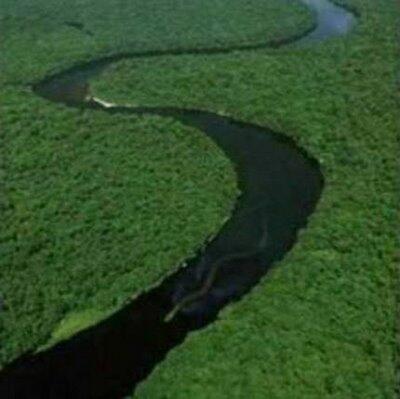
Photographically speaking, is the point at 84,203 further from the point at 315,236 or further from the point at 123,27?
the point at 123,27

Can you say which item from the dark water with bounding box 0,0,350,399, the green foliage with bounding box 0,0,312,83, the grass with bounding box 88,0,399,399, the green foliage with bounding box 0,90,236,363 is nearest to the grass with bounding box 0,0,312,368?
the green foliage with bounding box 0,90,236,363

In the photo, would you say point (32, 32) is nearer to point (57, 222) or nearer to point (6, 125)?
point (6, 125)

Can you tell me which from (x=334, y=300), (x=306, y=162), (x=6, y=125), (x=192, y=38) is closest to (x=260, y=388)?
(x=334, y=300)

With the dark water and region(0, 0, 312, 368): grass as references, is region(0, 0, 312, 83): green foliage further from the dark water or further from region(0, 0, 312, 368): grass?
the dark water

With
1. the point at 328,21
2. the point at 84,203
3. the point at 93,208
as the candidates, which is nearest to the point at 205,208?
the point at 93,208

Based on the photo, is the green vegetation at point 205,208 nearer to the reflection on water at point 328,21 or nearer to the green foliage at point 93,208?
the green foliage at point 93,208

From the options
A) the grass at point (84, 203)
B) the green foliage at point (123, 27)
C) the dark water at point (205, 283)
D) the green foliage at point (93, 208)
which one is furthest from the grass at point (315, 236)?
the green foliage at point (93, 208)
